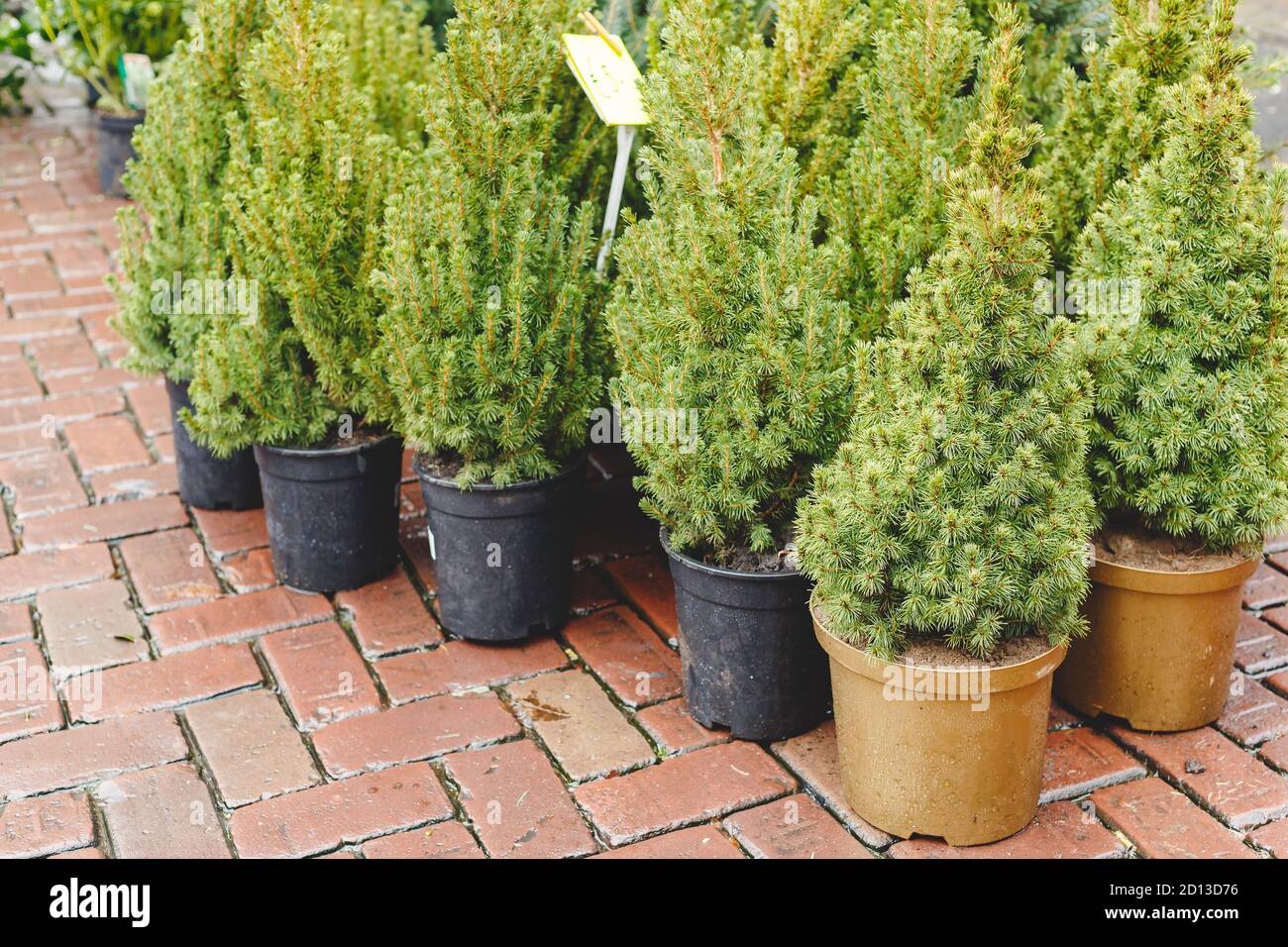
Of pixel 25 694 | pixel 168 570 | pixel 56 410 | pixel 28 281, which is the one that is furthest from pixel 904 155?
pixel 28 281

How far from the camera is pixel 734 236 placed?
9.34 feet

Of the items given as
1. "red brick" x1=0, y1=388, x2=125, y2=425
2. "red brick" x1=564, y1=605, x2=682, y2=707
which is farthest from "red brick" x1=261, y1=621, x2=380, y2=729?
"red brick" x1=0, y1=388, x2=125, y2=425

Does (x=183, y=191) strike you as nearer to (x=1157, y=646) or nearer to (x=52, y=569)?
(x=52, y=569)

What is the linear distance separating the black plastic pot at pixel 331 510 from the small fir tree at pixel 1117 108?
1.89m

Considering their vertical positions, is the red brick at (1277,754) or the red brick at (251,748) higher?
the red brick at (1277,754)

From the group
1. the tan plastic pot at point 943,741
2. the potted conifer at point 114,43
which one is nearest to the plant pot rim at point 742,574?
the tan plastic pot at point 943,741

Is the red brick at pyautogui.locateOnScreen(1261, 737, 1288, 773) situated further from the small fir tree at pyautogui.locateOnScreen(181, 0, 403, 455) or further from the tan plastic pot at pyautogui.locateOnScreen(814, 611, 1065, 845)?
the small fir tree at pyautogui.locateOnScreen(181, 0, 403, 455)

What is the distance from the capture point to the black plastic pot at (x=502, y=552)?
3.43 metres

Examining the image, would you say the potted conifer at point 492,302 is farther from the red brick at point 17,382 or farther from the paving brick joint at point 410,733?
the red brick at point 17,382

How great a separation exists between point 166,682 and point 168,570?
1.91 ft

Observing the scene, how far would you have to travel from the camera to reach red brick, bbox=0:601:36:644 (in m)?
3.58

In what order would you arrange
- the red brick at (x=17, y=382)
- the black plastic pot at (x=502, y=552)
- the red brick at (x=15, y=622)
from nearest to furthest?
the black plastic pot at (x=502, y=552)
the red brick at (x=15, y=622)
the red brick at (x=17, y=382)

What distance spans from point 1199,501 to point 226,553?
2683 millimetres

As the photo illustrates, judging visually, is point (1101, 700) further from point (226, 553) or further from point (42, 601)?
point (42, 601)
